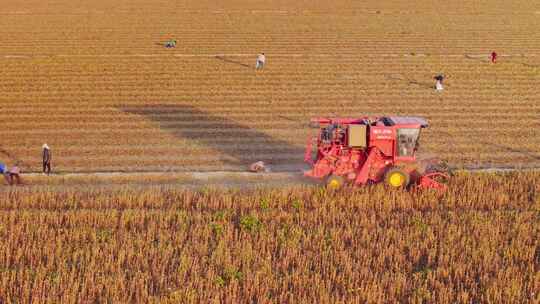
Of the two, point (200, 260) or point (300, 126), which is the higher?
point (300, 126)

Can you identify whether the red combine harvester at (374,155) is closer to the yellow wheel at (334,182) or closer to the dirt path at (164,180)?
the yellow wheel at (334,182)

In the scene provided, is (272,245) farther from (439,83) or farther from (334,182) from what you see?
(439,83)

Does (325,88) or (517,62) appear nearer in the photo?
(325,88)

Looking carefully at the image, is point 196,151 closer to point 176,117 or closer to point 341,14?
point 176,117

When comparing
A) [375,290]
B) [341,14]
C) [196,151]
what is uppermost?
[341,14]

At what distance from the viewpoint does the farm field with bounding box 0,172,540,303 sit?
11.2 meters

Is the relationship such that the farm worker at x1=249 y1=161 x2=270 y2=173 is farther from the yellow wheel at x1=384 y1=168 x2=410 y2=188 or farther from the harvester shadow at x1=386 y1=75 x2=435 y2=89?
the harvester shadow at x1=386 y1=75 x2=435 y2=89

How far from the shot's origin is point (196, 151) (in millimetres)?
22969

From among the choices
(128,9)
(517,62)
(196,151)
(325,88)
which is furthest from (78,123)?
(128,9)

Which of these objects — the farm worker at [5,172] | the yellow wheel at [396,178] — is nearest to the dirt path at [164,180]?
the farm worker at [5,172]

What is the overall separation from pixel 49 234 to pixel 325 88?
19500mm

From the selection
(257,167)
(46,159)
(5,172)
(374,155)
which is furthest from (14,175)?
(374,155)

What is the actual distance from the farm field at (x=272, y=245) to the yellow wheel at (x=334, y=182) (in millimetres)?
553

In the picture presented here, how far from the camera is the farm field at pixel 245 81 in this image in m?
23.5
